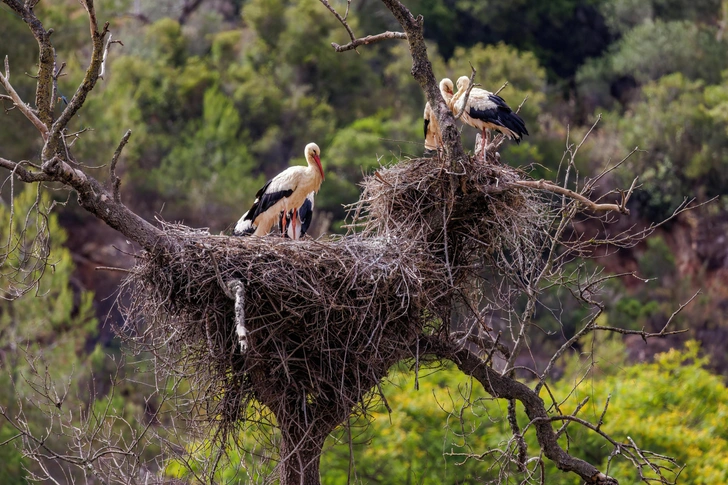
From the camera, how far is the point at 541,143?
3341 centimetres

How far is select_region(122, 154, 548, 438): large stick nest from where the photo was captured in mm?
6375

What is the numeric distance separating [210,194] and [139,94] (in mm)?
4820

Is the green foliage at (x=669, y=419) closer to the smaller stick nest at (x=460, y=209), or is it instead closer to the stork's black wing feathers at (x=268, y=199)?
the stork's black wing feathers at (x=268, y=199)

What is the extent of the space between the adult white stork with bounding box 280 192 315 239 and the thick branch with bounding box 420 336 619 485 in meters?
2.97

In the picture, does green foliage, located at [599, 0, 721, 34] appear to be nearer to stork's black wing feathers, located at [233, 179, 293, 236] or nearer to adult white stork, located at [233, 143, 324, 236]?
adult white stork, located at [233, 143, 324, 236]

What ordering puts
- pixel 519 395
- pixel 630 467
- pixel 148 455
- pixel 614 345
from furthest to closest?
1. pixel 614 345
2. pixel 148 455
3. pixel 630 467
4. pixel 519 395

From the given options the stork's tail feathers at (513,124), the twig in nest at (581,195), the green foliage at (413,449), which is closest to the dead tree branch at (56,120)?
the twig in nest at (581,195)

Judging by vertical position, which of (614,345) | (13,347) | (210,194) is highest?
(210,194)

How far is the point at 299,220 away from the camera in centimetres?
1057

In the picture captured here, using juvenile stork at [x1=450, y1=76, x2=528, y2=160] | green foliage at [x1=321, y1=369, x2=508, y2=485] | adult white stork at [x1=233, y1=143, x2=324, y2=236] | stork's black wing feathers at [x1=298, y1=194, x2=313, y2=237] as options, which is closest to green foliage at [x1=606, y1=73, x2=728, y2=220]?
green foliage at [x1=321, y1=369, x2=508, y2=485]

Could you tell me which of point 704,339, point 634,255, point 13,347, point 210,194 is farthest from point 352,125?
point 13,347

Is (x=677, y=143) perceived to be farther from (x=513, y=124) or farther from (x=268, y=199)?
(x=268, y=199)

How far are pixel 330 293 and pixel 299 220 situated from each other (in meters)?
4.15

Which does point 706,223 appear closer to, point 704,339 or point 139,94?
point 704,339
